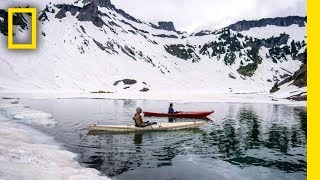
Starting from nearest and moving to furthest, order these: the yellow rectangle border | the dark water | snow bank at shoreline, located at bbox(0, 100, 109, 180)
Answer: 1. the yellow rectangle border
2. snow bank at shoreline, located at bbox(0, 100, 109, 180)
3. the dark water

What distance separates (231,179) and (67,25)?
599 ft

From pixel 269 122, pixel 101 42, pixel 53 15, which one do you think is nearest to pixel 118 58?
pixel 101 42

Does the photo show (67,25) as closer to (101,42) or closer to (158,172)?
(101,42)

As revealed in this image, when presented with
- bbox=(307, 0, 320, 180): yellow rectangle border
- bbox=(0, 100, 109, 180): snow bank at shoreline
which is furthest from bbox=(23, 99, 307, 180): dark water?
bbox=(307, 0, 320, 180): yellow rectangle border

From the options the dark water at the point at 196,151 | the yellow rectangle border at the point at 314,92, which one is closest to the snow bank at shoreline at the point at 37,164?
the dark water at the point at 196,151

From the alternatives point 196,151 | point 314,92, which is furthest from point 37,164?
point 314,92

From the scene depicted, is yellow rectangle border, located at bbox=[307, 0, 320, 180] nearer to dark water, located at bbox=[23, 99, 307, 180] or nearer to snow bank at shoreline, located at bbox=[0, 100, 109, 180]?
snow bank at shoreline, located at bbox=[0, 100, 109, 180]

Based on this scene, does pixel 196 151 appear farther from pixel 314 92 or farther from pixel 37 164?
pixel 314 92

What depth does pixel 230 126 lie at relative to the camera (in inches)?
1323

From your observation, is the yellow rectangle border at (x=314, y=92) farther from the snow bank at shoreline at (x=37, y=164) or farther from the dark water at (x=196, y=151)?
the dark water at (x=196, y=151)

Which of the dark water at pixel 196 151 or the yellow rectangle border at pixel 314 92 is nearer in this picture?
the yellow rectangle border at pixel 314 92

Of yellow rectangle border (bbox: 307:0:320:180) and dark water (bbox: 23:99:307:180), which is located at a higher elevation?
yellow rectangle border (bbox: 307:0:320:180)

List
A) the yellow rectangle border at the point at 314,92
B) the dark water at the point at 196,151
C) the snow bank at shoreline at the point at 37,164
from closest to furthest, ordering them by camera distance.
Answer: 1. the yellow rectangle border at the point at 314,92
2. the snow bank at shoreline at the point at 37,164
3. the dark water at the point at 196,151

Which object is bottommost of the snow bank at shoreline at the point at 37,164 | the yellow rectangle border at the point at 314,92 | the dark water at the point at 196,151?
the dark water at the point at 196,151
